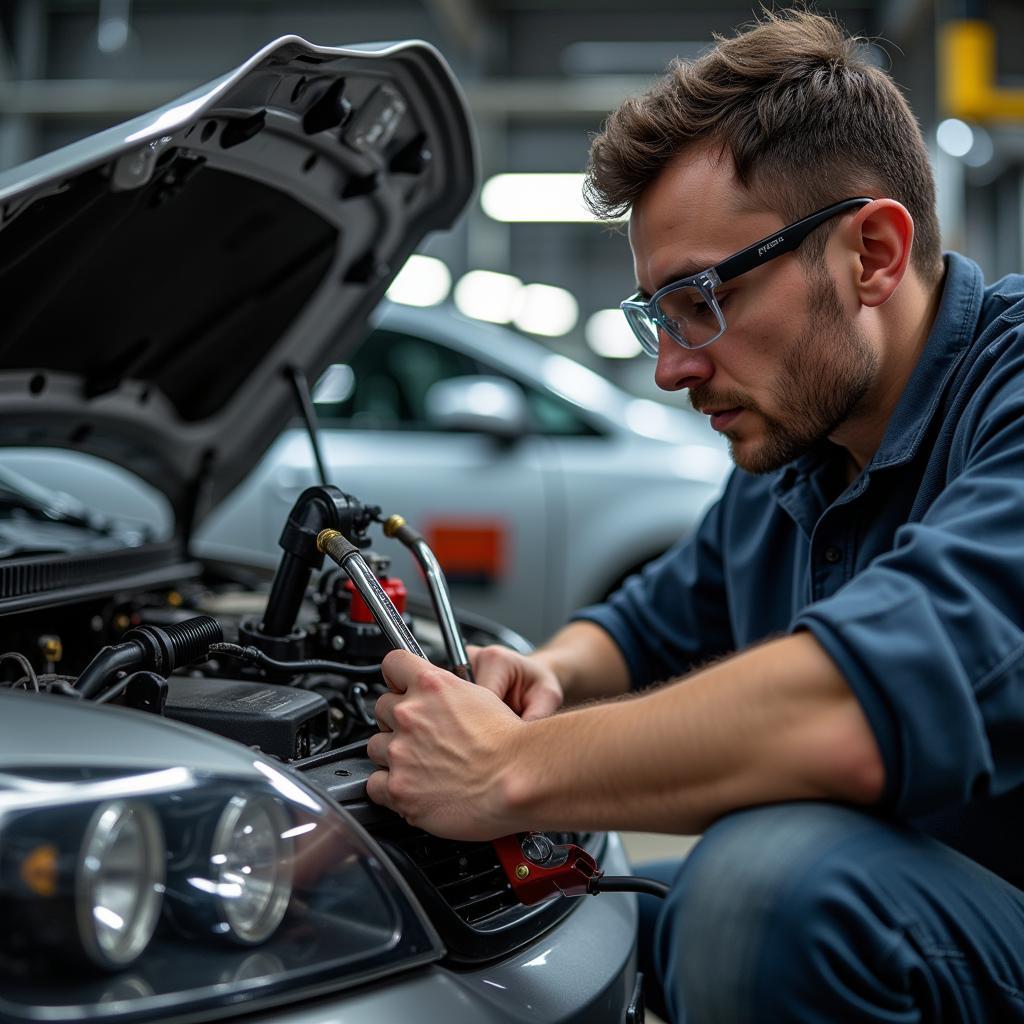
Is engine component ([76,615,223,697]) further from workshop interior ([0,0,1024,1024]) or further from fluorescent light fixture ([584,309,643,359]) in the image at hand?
fluorescent light fixture ([584,309,643,359])

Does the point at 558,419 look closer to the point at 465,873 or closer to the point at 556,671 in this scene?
the point at 556,671

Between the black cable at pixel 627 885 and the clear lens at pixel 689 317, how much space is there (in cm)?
63

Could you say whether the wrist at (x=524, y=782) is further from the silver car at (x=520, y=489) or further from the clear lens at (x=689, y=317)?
the silver car at (x=520, y=489)

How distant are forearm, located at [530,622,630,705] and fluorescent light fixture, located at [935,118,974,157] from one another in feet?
26.2

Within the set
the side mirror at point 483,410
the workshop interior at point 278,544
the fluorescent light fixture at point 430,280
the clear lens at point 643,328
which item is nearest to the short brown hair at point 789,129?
the clear lens at point 643,328

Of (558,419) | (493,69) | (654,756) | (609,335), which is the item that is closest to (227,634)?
(654,756)

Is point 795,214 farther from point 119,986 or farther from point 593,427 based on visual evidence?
point 593,427

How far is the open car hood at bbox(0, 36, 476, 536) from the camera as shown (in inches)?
54.2

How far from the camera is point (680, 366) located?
1.43m

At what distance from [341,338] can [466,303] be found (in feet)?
27.3

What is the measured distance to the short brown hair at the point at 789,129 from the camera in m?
1.34

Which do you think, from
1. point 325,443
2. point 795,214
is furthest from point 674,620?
point 325,443

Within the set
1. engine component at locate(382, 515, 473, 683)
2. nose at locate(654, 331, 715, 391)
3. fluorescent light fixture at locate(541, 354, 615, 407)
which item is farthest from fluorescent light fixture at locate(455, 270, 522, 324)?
nose at locate(654, 331, 715, 391)

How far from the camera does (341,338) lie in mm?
2166
